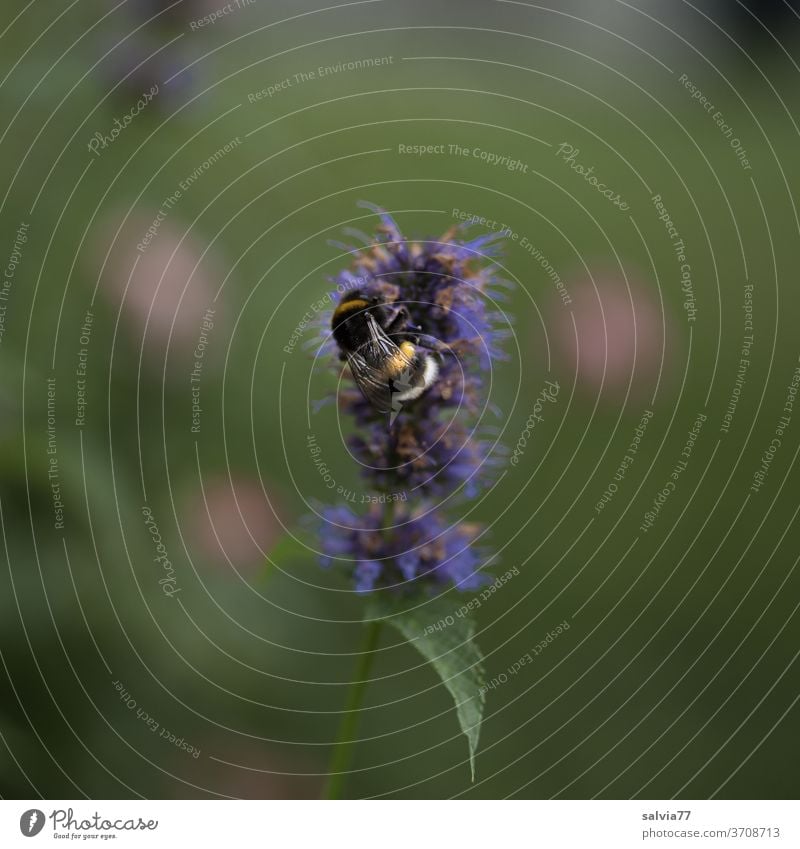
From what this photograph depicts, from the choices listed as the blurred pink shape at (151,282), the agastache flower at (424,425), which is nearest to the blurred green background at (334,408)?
the blurred pink shape at (151,282)

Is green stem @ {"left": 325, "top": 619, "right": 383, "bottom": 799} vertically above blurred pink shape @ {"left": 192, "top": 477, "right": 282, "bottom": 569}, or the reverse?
blurred pink shape @ {"left": 192, "top": 477, "right": 282, "bottom": 569}

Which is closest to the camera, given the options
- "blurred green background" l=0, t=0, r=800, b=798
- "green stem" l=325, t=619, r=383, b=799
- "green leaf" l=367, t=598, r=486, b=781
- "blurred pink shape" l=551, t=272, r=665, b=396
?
"green leaf" l=367, t=598, r=486, b=781

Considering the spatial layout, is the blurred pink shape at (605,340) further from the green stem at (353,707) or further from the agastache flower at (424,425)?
the green stem at (353,707)

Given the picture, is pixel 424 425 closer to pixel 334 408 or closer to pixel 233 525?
pixel 334 408

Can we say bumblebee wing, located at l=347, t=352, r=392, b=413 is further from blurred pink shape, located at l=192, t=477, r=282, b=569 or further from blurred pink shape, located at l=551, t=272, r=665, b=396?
blurred pink shape, located at l=551, t=272, r=665, b=396

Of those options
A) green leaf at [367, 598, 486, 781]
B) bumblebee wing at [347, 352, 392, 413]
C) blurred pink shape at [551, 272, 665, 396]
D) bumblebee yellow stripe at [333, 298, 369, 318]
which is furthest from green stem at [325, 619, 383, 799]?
blurred pink shape at [551, 272, 665, 396]
